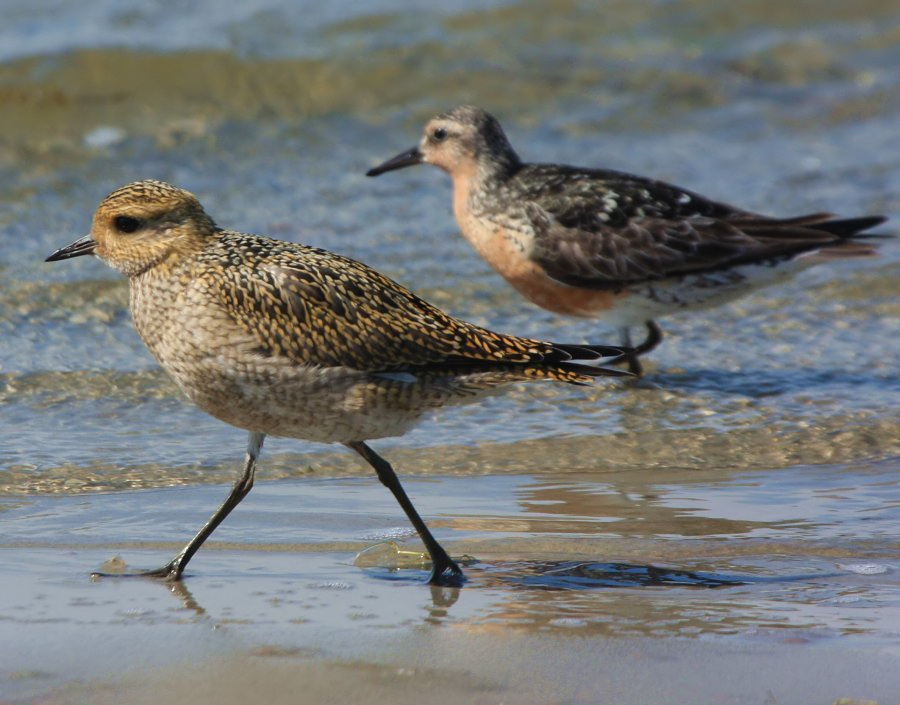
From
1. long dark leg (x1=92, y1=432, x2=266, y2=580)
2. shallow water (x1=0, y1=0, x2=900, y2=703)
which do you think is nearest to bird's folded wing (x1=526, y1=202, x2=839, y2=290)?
shallow water (x1=0, y1=0, x2=900, y2=703)

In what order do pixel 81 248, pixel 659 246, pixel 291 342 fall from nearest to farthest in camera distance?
pixel 291 342 → pixel 81 248 → pixel 659 246

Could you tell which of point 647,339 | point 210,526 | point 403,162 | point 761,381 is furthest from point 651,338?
point 210,526

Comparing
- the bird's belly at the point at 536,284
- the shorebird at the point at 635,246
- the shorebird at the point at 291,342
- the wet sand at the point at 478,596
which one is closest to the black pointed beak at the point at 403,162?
the shorebird at the point at 635,246

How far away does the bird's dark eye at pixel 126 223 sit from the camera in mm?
5715

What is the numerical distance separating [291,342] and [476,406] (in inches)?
101

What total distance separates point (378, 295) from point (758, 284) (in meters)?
3.85

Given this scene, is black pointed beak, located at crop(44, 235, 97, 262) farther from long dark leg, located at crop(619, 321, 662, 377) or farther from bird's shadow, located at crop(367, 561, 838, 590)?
long dark leg, located at crop(619, 321, 662, 377)

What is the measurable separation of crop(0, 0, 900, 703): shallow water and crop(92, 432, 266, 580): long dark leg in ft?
0.33

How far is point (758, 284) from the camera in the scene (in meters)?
8.87

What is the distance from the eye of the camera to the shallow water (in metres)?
4.85

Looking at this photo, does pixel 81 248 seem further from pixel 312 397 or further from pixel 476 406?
pixel 476 406

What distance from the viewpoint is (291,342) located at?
5363 mm

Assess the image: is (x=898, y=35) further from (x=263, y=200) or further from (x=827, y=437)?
(x=827, y=437)

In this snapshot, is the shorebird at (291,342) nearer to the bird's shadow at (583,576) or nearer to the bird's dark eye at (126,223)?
the bird's dark eye at (126,223)
